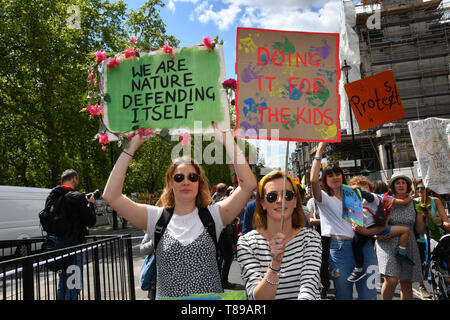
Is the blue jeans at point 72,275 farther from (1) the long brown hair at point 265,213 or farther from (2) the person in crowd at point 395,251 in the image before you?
(2) the person in crowd at point 395,251

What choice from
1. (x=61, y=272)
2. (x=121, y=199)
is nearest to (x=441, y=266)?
(x=121, y=199)

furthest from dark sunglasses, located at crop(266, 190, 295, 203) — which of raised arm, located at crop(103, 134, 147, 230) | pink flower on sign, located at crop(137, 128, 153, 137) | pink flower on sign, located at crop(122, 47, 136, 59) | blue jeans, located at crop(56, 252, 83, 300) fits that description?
blue jeans, located at crop(56, 252, 83, 300)

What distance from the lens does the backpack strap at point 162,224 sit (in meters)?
2.56

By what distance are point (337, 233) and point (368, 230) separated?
16.0 inches

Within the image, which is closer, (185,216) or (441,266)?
(185,216)

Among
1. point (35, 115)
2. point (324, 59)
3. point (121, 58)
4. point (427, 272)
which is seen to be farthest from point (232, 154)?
point (35, 115)

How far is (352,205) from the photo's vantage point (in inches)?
158

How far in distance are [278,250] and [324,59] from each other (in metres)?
1.51

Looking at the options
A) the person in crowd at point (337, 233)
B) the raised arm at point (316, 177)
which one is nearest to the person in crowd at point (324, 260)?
the person in crowd at point (337, 233)

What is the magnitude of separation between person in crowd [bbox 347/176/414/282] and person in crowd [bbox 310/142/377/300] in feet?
0.20

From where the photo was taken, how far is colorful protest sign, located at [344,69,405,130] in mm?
5242

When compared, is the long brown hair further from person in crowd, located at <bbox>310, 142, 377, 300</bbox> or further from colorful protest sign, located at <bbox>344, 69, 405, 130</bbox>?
colorful protest sign, located at <bbox>344, 69, 405, 130</bbox>

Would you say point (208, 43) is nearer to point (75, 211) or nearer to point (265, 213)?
point (265, 213)
